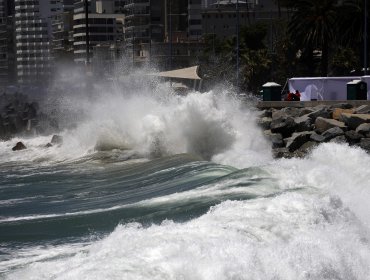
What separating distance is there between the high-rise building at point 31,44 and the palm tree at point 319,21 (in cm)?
6489

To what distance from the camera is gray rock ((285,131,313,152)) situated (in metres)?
24.4

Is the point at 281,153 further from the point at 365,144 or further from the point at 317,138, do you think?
the point at 365,144

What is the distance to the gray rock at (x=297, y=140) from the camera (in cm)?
2444

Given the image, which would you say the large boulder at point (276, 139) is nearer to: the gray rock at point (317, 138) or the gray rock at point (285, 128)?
the gray rock at point (285, 128)

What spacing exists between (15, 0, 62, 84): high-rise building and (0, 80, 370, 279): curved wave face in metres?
85.7

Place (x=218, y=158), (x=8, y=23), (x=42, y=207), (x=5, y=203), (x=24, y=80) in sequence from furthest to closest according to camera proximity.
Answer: (x=8, y=23), (x=24, y=80), (x=218, y=158), (x=5, y=203), (x=42, y=207)

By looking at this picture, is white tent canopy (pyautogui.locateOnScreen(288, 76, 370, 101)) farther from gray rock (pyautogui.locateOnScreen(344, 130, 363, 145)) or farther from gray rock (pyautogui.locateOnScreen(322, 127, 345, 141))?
gray rock (pyautogui.locateOnScreen(322, 127, 345, 141))

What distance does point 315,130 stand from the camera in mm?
26203

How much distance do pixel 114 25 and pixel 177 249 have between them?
13576cm

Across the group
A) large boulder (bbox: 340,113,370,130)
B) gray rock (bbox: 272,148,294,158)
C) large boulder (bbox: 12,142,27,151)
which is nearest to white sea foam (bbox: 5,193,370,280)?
gray rock (bbox: 272,148,294,158)

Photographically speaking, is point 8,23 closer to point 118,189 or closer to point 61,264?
point 118,189

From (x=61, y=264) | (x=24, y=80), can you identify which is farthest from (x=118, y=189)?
(x=24, y=80)

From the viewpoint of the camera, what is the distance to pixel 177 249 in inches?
387

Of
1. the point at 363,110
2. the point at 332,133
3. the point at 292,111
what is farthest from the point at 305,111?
the point at 332,133
